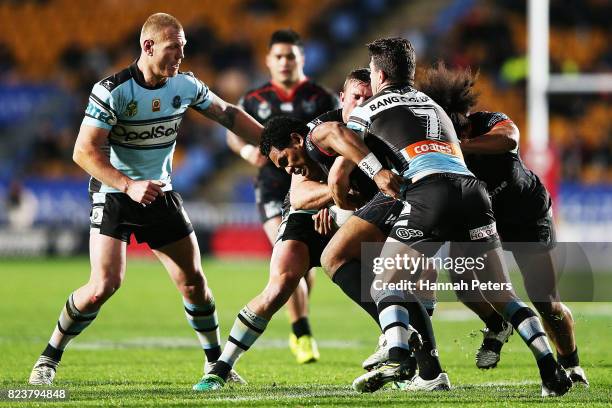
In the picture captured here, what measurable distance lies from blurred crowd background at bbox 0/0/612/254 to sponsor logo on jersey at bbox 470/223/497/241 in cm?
1457

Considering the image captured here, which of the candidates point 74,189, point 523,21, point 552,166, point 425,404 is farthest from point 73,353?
point 523,21

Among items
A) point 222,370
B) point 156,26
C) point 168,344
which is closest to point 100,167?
point 156,26

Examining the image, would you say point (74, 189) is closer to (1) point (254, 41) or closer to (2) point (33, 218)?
(2) point (33, 218)

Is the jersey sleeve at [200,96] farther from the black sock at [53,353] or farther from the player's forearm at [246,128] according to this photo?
the black sock at [53,353]

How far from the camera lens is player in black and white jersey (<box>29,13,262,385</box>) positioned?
7055 mm

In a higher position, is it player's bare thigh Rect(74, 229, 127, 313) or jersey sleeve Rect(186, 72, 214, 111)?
jersey sleeve Rect(186, 72, 214, 111)

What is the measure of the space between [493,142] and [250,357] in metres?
3.28

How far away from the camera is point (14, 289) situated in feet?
54.0

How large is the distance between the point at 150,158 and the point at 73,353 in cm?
257

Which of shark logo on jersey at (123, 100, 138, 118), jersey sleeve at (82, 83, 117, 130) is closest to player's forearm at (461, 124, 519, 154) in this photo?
shark logo on jersey at (123, 100, 138, 118)

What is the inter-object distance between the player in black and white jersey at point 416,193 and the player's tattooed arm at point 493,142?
0.43 m

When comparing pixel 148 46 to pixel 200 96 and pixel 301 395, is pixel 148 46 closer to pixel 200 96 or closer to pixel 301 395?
pixel 200 96

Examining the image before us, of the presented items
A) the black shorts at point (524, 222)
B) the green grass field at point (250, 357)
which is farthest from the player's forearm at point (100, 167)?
the black shorts at point (524, 222)

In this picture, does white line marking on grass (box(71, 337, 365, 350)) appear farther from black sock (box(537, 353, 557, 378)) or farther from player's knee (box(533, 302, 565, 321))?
black sock (box(537, 353, 557, 378))
